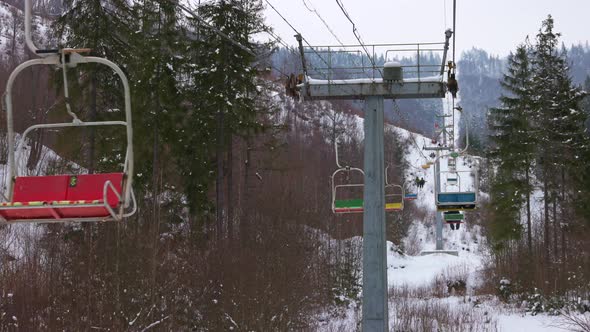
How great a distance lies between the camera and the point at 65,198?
6.45 m

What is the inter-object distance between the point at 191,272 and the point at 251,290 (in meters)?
2.09

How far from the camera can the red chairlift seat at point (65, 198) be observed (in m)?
5.67

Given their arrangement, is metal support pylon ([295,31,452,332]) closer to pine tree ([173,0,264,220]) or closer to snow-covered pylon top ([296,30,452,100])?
snow-covered pylon top ([296,30,452,100])

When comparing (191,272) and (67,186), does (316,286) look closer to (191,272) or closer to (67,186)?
(191,272)

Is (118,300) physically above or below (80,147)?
below

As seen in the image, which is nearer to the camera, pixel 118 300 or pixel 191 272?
pixel 118 300

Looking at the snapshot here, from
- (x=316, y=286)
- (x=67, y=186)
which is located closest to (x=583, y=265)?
(x=316, y=286)

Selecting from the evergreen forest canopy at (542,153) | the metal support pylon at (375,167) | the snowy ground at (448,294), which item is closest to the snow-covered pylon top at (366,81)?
the metal support pylon at (375,167)

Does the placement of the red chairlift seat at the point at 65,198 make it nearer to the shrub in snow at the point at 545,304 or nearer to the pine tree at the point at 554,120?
the shrub in snow at the point at 545,304

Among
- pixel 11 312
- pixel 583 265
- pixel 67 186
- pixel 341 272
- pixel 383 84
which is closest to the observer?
pixel 67 186

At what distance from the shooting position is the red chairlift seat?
567 centimetres

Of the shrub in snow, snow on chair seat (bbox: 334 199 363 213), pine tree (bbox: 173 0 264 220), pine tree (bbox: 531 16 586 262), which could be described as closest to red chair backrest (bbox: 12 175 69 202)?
snow on chair seat (bbox: 334 199 363 213)

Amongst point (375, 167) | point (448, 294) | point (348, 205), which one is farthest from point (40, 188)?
point (448, 294)

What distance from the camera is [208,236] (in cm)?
2573
